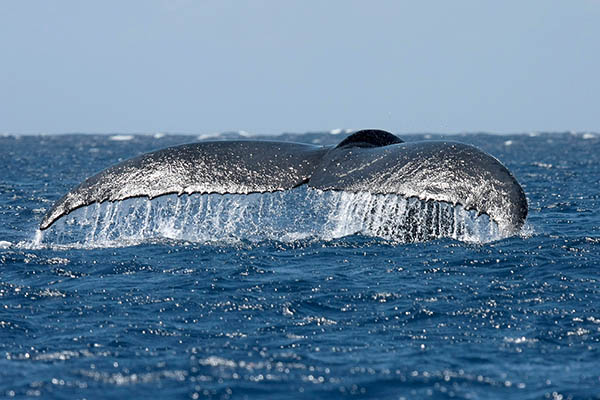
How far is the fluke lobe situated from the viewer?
826 cm

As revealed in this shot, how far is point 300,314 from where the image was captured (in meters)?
8.37

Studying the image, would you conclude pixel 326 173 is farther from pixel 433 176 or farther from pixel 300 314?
pixel 300 314

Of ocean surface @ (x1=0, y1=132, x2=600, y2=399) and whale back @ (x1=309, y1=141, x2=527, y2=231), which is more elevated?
whale back @ (x1=309, y1=141, x2=527, y2=231)

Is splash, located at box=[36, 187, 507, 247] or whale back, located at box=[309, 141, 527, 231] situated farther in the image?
splash, located at box=[36, 187, 507, 247]

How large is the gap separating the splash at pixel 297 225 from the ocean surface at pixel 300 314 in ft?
0.28

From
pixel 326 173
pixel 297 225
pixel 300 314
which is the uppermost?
pixel 326 173

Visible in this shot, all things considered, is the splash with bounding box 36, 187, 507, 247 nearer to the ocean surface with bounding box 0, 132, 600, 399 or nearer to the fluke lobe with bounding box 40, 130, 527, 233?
the ocean surface with bounding box 0, 132, 600, 399

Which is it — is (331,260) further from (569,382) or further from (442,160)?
(569,382)

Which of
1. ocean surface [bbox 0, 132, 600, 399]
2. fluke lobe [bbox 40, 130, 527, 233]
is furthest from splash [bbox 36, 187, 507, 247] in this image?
fluke lobe [bbox 40, 130, 527, 233]

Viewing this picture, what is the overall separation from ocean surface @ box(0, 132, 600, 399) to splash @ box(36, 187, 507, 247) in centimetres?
8

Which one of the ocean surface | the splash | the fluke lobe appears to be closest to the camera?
the ocean surface

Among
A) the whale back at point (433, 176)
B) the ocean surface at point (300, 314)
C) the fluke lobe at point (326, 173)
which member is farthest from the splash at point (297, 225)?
the whale back at point (433, 176)

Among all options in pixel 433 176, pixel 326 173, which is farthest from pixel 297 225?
pixel 433 176

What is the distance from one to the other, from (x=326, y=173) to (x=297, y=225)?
5.55 metres
